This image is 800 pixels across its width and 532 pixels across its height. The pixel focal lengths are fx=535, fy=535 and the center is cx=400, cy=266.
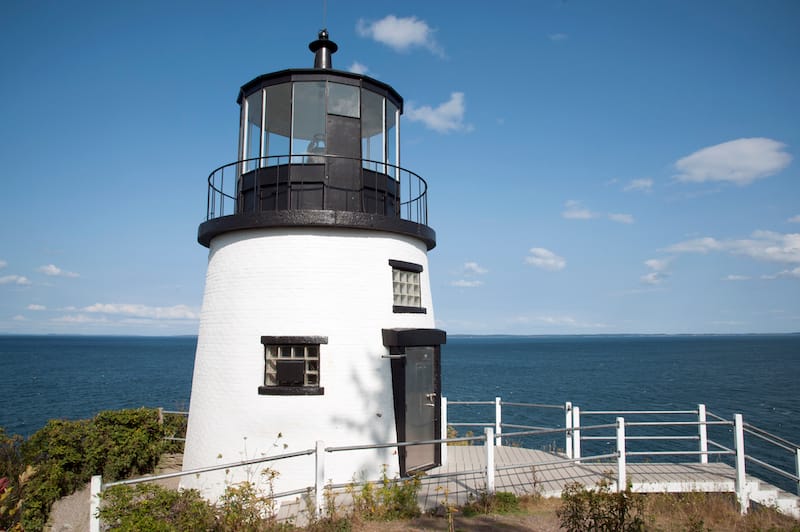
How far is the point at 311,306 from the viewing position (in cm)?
961

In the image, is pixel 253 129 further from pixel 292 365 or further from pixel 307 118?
pixel 292 365

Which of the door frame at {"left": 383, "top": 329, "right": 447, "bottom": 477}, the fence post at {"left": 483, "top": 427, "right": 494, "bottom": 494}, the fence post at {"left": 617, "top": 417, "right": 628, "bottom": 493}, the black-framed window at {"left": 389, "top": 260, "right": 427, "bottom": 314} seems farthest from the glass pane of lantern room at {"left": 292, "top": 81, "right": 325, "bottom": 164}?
the fence post at {"left": 617, "top": 417, "right": 628, "bottom": 493}

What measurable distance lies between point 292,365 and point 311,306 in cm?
108

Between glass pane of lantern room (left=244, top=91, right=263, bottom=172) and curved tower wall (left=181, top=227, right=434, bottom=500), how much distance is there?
5.43 feet

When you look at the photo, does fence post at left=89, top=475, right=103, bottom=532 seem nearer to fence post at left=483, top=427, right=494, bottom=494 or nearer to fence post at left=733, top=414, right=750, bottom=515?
fence post at left=483, top=427, right=494, bottom=494

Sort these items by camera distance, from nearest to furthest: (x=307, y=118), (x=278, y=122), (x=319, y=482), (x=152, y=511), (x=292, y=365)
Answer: (x=152, y=511) → (x=319, y=482) → (x=292, y=365) → (x=307, y=118) → (x=278, y=122)

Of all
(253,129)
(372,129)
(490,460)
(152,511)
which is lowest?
(152,511)

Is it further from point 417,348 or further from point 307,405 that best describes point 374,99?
point 307,405

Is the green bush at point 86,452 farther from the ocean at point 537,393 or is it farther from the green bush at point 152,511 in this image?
the ocean at point 537,393

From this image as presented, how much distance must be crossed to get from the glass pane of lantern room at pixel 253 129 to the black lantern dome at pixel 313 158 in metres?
0.02

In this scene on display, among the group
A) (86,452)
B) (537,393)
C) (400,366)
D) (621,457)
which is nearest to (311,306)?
(400,366)

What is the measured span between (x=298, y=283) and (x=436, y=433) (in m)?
4.28

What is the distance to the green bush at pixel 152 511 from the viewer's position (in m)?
6.22

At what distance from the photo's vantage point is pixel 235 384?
9633 millimetres
